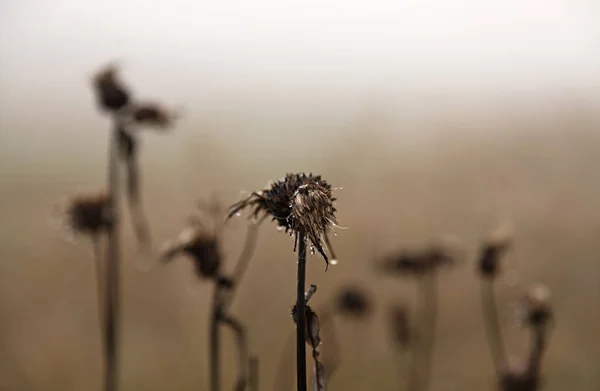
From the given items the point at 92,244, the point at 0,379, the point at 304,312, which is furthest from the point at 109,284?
the point at 0,379

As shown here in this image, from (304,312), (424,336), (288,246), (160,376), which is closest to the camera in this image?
(304,312)

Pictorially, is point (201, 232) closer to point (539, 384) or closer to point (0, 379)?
point (539, 384)

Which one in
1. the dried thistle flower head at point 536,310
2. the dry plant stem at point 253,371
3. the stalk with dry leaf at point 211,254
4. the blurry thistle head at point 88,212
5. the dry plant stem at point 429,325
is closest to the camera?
the dry plant stem at point 253,371

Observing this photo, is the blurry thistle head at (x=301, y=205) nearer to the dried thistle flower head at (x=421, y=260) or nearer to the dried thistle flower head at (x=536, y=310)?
the dried thistle flower head at (x=536, y=310)

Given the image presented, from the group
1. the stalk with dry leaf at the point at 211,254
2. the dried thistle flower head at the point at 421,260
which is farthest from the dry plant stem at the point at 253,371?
the dried thistle flower head at the point at 421,260

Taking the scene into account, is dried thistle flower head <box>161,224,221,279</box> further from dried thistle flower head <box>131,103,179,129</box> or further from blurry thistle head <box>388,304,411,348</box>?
blurry thistle head <box>388,304,411,348</box>

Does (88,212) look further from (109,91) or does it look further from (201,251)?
(201,251)

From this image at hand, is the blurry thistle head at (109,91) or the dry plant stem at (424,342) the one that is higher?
the blurry thistle head at (109,91)
